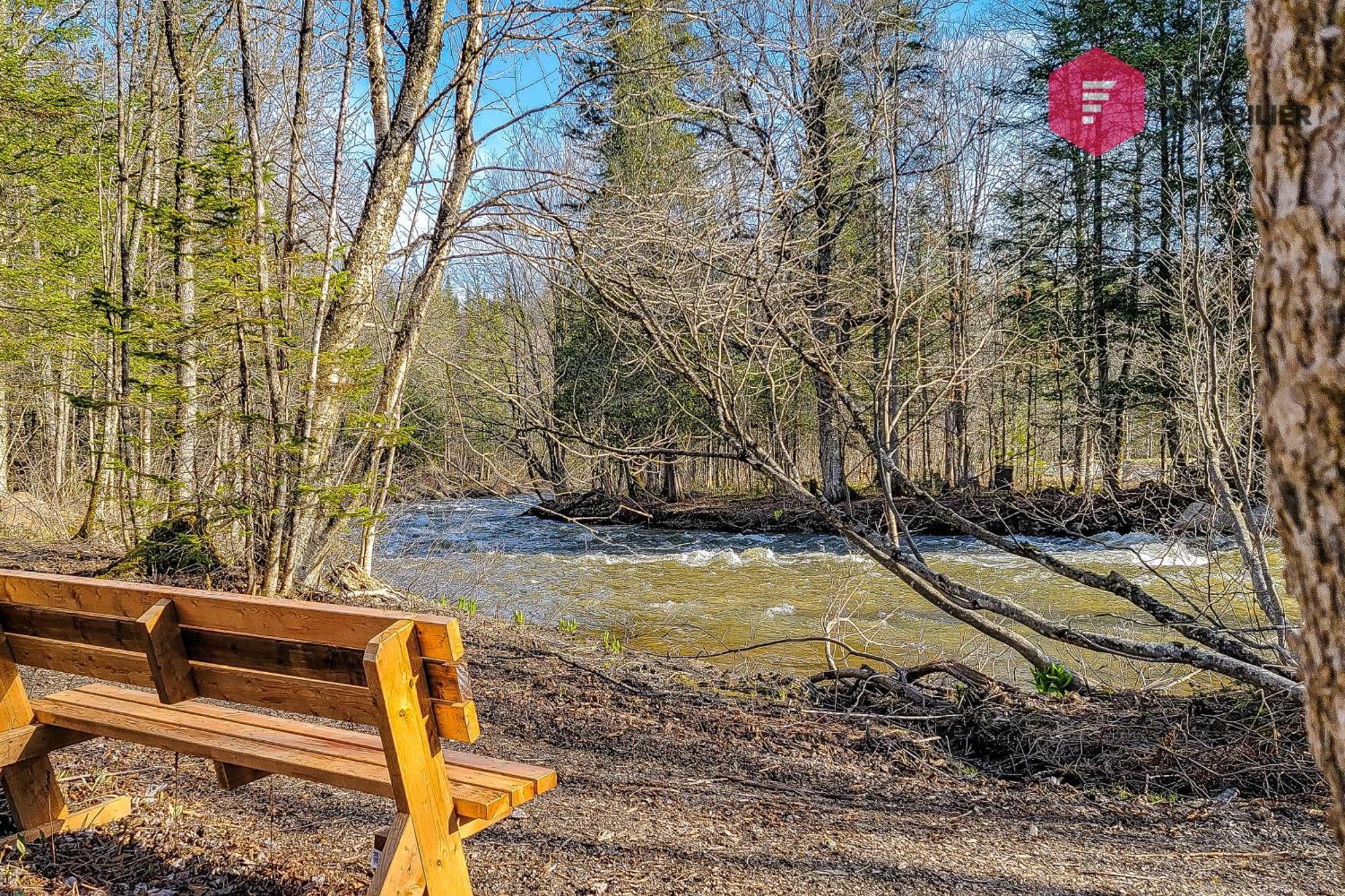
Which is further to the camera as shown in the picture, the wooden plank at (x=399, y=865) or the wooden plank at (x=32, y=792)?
the wooden plank at (x=32, y=792)

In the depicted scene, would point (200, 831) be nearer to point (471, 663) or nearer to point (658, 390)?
point (471, 663)

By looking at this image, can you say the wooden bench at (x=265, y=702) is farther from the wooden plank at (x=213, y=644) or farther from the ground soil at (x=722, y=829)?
the ground soil at (x=722, y=829)

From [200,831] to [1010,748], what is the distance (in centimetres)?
398

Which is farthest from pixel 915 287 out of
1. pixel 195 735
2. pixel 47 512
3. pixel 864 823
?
pixel 47 512

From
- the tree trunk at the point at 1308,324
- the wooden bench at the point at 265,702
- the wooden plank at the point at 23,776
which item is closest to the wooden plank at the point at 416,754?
the wooden bench at the point at 265,702

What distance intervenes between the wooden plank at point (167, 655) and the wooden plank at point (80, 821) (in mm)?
877

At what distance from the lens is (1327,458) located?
4.00 feet

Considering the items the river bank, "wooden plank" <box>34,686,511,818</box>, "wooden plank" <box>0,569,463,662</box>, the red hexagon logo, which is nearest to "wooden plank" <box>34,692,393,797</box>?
"wooden plank" <box>34,686,511,818</box>

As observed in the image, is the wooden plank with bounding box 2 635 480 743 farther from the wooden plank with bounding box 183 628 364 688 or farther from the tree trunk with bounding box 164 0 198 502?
the tree trunk with bounding box 164 0 198 502

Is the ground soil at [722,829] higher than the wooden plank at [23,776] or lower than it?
lower

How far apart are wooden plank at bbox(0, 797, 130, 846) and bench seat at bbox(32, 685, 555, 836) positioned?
34 centimetres

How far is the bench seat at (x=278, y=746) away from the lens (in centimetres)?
254

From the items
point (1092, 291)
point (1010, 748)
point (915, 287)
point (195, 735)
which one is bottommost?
point (1010, 748)

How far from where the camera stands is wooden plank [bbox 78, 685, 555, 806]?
8.42 feet
